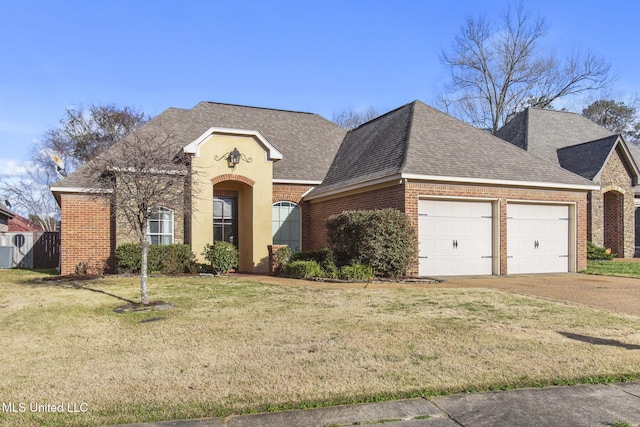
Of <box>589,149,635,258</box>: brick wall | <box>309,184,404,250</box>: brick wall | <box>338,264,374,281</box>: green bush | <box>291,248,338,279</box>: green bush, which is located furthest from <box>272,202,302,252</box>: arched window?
<box>589,149,635,258</box>: brick wall

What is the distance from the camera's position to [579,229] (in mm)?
16078

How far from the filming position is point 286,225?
18.8 meters

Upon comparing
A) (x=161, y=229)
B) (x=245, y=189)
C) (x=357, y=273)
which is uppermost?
(x=245, y=189)

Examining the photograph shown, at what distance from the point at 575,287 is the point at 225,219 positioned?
11646 millimetres

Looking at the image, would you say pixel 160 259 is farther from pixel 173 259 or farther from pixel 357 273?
pixel 357 273

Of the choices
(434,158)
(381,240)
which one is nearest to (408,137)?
(434,158)

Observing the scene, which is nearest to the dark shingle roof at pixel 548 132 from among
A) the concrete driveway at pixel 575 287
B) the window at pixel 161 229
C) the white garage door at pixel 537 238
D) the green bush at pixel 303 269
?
the white garage door at pixel 537 238

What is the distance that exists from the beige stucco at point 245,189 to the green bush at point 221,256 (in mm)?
1134

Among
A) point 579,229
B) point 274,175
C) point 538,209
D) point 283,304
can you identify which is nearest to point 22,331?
point 283,304

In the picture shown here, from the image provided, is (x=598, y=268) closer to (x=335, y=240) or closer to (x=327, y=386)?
(x=335, y=240)

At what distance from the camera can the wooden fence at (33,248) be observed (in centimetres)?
2077

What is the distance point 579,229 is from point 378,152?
705 centimetres

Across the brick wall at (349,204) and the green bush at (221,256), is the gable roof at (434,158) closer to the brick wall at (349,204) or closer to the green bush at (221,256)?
the brick wall at (349,204)

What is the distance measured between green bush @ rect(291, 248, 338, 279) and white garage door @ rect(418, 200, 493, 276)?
104 inches
